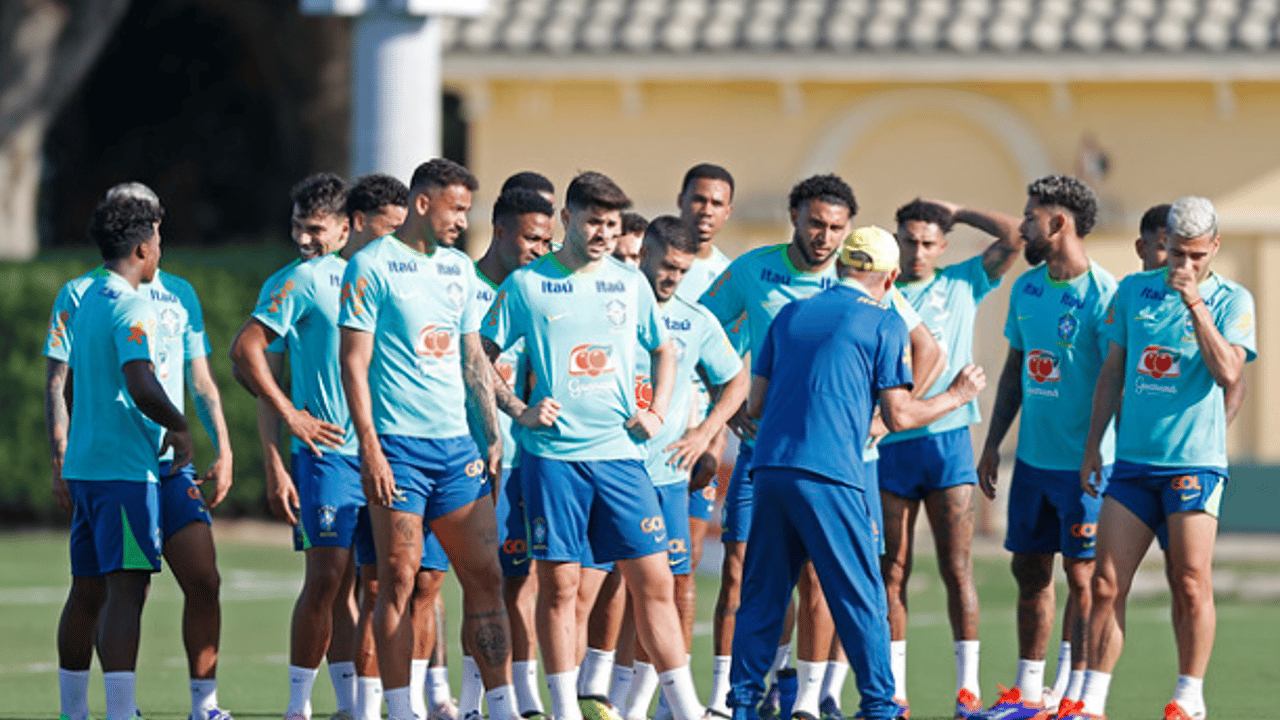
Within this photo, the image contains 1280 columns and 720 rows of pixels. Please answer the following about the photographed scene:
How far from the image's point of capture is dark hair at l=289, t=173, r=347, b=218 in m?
10.4

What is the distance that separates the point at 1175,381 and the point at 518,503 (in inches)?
114

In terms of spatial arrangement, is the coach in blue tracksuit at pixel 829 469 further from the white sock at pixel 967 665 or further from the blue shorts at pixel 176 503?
the blue shorts at pixel 176 503

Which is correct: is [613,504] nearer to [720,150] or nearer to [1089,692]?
[1089,692]

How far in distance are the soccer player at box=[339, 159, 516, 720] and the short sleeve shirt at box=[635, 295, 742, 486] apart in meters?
1.03

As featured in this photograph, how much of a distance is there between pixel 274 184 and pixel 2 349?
7.21 meters

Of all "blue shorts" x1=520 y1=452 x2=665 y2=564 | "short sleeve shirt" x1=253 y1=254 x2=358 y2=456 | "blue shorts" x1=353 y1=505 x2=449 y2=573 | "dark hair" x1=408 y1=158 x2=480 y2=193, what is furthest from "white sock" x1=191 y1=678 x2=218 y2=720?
"dark hair" x1=408 y1=158 x2=480 y2=193

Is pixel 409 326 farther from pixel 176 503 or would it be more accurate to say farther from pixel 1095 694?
pixel 1095 694

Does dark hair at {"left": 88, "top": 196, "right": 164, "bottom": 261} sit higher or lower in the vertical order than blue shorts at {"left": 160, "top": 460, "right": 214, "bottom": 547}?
higher

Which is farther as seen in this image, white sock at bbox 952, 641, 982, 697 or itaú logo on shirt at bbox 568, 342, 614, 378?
white sock at bbox 952, 641, 982, 697

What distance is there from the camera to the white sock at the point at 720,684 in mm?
10500

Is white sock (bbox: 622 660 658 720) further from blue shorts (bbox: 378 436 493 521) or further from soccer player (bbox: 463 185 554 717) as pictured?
blue shorts (bbox: 378 436 493 521)

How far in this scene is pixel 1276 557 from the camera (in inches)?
802

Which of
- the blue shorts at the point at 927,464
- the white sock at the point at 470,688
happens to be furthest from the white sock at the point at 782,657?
the white sock at the point at 470,688

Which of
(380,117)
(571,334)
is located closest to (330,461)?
(571,334)
